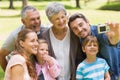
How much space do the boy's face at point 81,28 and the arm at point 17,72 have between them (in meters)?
0.86

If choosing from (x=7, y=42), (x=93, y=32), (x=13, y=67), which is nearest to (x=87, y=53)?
(x=93, y=32)

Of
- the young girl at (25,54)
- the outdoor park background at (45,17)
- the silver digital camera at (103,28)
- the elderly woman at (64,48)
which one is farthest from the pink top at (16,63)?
the outdoor park background at (45,17)

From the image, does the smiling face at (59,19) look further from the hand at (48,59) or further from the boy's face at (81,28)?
the hand at (48,59)

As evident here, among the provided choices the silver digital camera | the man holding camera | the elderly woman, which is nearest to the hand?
the elderly woman

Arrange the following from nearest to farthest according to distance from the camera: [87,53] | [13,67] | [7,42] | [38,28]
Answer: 1. [13,67]
2. [87,53]
3. [38,28]
4. [7,42]

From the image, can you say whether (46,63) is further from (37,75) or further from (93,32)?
(93,32)

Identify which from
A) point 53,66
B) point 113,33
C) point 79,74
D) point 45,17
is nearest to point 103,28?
point 113,33

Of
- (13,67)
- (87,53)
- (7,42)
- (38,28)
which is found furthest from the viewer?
(7,42)

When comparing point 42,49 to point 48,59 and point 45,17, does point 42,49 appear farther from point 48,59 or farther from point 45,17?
point 45,17

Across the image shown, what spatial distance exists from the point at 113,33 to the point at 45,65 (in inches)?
35.3

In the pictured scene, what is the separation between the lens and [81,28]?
4582mm

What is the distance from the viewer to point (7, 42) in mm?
5473

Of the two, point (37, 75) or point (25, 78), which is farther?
point (37, 75)

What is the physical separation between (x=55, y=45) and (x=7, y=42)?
0.99 meters
